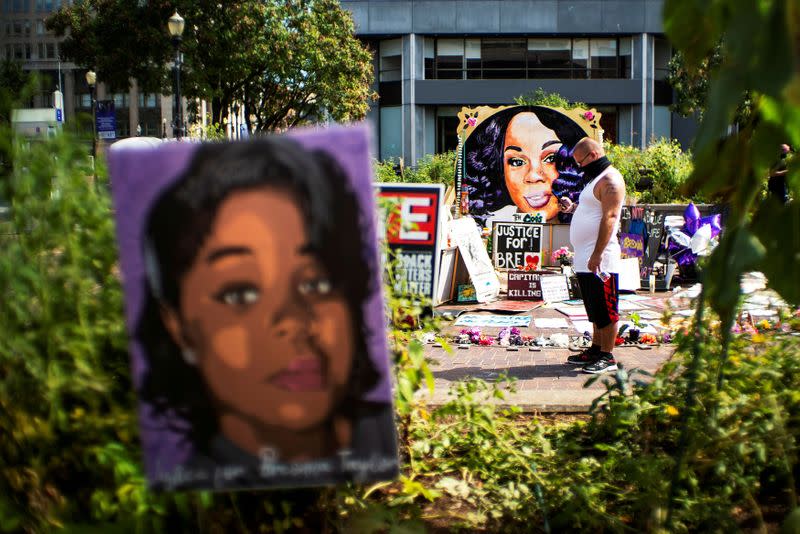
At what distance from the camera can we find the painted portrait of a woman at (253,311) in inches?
79.2

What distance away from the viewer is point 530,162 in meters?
16.0

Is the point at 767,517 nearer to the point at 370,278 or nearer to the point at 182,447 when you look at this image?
the point at 370,278

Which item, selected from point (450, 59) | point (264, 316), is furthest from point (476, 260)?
point (450, 59)

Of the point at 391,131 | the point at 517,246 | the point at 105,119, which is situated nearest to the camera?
the point at 517,246

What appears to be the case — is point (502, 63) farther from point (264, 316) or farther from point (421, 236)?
point (264, 316)

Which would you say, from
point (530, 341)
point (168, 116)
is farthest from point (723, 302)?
point (168, 116)

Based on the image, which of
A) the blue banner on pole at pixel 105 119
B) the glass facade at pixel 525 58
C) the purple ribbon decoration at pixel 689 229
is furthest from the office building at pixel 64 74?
the purple ribbon decoration at pixel 689 229

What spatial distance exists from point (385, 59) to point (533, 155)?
38315 millimetres

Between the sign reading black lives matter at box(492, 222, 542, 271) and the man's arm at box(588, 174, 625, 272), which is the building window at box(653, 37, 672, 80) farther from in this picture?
the man's arm at box(588, 174, 625, 272)

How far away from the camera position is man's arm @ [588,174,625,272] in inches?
242

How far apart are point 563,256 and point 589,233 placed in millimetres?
6077

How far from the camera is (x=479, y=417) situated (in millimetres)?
3338

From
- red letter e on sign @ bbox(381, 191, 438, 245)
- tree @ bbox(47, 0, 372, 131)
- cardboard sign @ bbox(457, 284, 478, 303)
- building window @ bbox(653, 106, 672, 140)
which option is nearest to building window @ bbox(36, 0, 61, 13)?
tree @ bbox(47, 0, 372, 131)

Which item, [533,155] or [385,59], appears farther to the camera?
[385,59]
